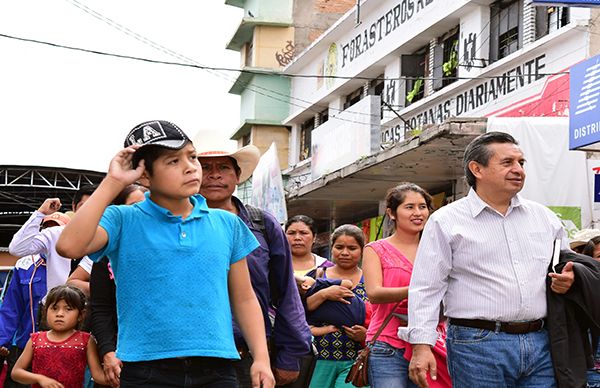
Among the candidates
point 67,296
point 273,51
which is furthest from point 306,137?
point 67,296

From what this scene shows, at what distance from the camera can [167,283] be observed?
4102 mm

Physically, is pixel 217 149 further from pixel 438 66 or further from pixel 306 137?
pixel 306 137

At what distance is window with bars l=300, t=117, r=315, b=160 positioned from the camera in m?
41.5

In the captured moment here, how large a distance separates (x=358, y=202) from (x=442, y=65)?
4.35 m

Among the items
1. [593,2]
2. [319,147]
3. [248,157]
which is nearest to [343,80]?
[319,147]

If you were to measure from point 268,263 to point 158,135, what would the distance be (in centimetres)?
158

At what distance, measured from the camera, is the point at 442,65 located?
2638 centimetres

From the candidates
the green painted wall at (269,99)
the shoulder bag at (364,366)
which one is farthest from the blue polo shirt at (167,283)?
the green painted wall at (269,99)

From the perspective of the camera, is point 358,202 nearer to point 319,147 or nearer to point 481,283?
point 319,147

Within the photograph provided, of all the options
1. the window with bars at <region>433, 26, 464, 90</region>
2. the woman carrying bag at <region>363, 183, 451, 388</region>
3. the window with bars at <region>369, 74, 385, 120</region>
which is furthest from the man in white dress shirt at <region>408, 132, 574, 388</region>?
the window with bars at <region>369, 74, 385, 120</region>

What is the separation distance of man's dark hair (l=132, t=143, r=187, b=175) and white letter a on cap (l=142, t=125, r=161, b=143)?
4 centimetres

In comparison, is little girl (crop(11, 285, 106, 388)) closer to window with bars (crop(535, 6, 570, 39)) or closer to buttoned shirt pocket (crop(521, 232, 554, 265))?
buttoned shirt pocket (crop(521, 232, 554, 265))

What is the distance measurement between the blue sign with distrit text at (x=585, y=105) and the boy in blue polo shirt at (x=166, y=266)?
959 centimetres

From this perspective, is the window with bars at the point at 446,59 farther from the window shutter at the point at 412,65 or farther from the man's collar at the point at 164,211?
the man's collar at the point at 164,211
